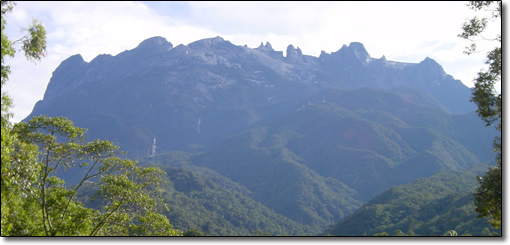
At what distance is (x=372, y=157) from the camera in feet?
587

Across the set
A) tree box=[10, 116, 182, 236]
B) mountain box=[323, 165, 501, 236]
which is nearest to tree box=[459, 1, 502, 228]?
tree box=[10, 116, 182, 236]

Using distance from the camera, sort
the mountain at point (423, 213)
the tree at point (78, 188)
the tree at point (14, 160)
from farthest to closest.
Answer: the mountain at point (423, 213), the tree at point (78, 188), the tree at point (14, 160)

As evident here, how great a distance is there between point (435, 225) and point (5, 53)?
77143 millimetres

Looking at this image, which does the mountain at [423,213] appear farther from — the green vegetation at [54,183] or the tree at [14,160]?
the tree at [14,160]

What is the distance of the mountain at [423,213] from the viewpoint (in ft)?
237

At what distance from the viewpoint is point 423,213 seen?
88000 mm

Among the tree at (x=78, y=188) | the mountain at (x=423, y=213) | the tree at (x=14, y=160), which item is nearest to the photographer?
the tree at (x=14, y=160)

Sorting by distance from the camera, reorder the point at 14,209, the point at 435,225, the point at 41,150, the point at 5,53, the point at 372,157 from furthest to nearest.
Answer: the point at 372,157
the point at 435,225
the point at 41,150
the point at 14,209
the point at 5,53

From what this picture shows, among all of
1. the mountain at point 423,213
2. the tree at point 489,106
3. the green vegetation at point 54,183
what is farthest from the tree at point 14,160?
the mountain at point 423,213

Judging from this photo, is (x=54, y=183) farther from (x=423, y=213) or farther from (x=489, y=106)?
(x=423, y=213)

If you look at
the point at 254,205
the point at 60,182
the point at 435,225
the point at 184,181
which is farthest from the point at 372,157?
the point at 60,182

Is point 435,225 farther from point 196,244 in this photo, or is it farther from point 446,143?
point 446,143

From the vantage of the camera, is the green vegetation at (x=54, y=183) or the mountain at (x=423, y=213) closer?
the green vegetation at (x=54, y=183)

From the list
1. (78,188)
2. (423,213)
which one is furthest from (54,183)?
(423,213)
